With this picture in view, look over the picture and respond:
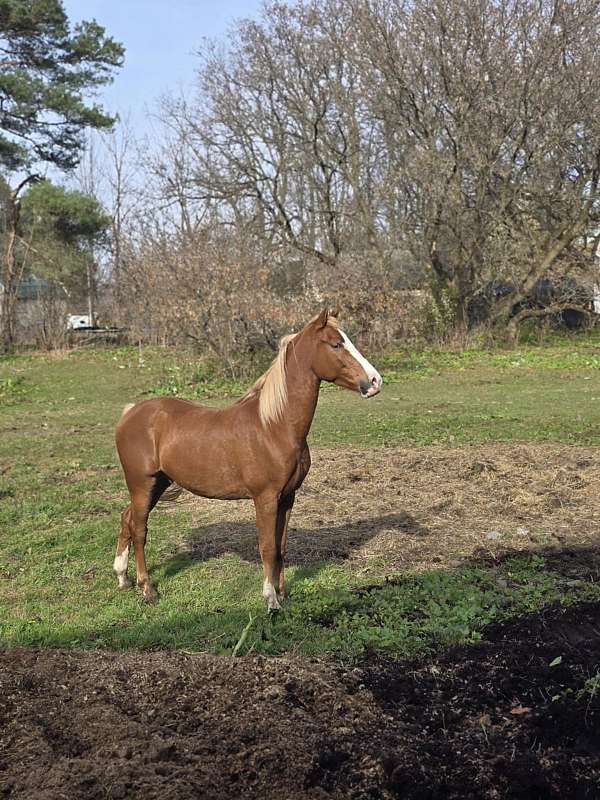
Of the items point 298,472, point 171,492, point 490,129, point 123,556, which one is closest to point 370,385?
point 298,472

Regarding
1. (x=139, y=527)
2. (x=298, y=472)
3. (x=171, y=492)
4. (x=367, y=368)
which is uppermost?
(x=367, y=368)

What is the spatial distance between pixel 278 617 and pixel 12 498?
4.63m

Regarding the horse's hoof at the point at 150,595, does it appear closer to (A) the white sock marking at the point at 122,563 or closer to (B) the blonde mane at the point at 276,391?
(A) the white sock marking at the point at 122,563

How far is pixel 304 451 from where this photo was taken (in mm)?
5211

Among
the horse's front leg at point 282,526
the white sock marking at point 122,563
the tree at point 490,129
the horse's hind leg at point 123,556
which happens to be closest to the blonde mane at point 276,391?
the horse's front leg at point 282,526

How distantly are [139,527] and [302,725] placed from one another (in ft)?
8.98

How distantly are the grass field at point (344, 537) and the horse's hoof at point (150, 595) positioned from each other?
0.06 metres

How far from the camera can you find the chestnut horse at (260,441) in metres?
5.08

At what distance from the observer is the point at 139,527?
5719mm

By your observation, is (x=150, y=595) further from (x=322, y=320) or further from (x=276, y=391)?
(x=322, y=320)

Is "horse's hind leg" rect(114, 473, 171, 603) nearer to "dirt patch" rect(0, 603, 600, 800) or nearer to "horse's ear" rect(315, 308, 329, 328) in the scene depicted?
"dirt patch" rect(0, 603, 600, 800)

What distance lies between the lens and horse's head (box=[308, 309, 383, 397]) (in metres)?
4.96

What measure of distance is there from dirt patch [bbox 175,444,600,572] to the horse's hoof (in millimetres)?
995

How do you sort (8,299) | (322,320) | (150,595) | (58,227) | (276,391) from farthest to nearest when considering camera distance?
(58,227) → (8,299) → (150,595) → (276,391) → (322,320)
